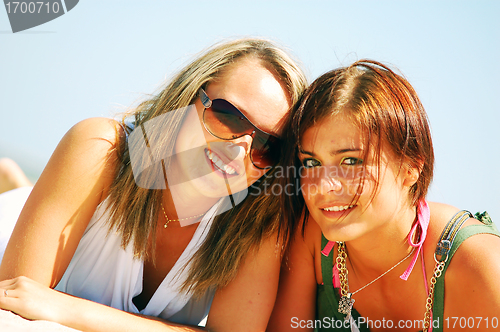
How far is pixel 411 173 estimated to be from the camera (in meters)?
2.22

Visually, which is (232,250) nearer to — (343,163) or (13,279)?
(343,163)

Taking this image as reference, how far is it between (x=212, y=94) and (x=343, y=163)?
83 cm

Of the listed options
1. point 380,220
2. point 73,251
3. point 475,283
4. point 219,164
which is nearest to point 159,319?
point 73,251

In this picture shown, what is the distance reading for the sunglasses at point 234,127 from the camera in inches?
90.0

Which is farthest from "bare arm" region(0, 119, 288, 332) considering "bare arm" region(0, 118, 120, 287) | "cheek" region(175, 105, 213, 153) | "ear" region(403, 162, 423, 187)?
"ear" region(403, 162, 423, 187)

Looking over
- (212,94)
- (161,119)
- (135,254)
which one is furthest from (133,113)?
(135,254)

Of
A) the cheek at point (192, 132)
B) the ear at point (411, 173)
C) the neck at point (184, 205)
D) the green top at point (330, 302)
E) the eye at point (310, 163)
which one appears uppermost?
the cheek at point (192, 132)

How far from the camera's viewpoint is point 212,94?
2.38 meters

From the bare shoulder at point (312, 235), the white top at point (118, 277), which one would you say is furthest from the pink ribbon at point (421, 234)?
the white top at point (118, 277)

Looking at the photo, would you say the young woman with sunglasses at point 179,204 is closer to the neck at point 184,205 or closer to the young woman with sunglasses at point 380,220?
the neck at point 184,205

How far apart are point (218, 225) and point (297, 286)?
0.63 m

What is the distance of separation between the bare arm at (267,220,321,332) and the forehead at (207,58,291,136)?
78 cm

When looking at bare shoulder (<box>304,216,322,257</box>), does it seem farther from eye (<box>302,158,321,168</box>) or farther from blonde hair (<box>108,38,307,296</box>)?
eye (<box>302,158,321,168</box>)

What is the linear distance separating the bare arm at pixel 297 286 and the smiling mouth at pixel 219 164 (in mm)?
647
